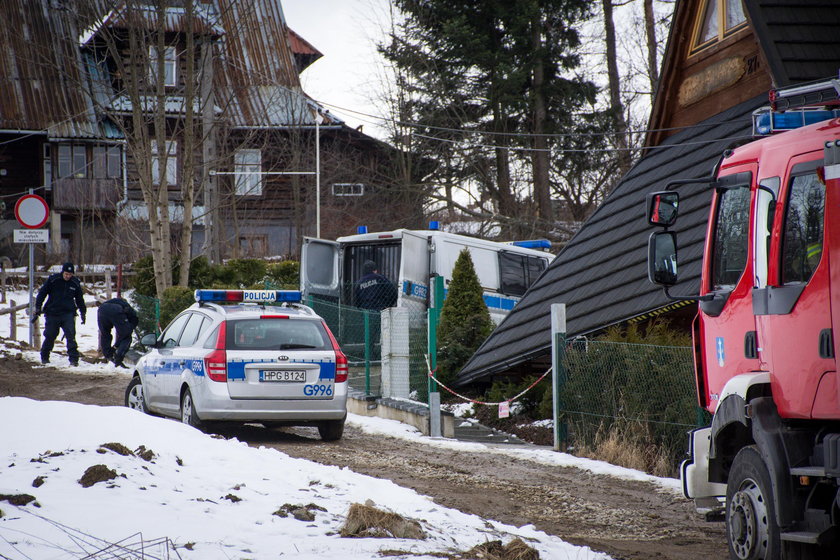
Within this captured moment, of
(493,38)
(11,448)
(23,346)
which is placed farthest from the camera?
(493,38)

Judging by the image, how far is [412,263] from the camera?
17.8 metres

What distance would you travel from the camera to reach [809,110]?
624 centimetres

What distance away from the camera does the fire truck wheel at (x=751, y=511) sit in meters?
5.33

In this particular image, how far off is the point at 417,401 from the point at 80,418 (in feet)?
22.9

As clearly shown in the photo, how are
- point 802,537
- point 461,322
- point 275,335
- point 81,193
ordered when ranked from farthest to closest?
point 81,193, point 461,322, point 275,335, point 802,537

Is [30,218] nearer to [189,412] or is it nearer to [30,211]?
[30,211]

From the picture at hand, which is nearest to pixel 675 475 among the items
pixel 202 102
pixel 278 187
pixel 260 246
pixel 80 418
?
pixel 80 418

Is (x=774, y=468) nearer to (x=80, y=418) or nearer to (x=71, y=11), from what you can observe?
(x=80, y=418)

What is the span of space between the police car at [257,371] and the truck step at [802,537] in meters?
6.87

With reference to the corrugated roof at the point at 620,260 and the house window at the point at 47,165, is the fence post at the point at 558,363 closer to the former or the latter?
the corrugated roof at the point at 620,260

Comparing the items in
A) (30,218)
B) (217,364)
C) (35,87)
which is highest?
(35,87)

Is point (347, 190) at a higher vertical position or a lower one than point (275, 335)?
higher

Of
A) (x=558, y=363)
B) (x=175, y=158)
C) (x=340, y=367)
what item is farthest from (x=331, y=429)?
(x=175, y=158)

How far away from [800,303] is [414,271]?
12723mm
